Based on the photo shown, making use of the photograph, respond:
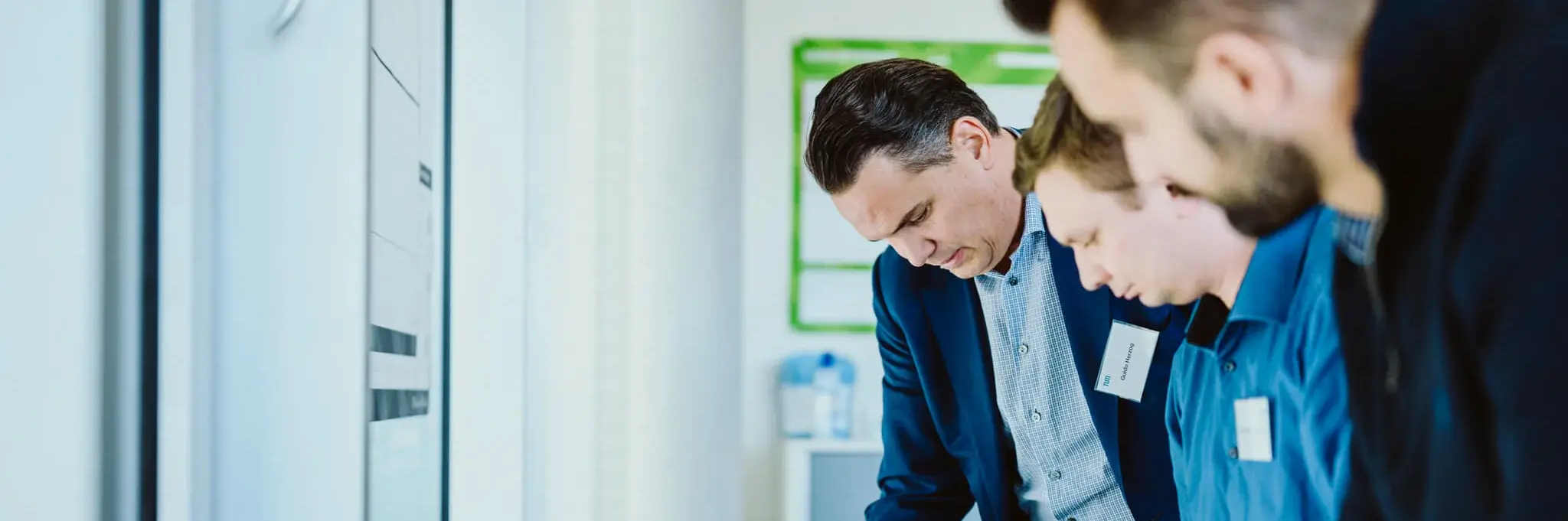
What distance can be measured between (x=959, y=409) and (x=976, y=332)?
9cm

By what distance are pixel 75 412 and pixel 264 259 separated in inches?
11.3

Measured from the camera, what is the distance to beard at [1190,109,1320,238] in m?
0.69

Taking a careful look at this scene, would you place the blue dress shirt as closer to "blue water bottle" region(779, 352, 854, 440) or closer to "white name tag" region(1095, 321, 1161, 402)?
"white name tag" region(1095, 321, 1161, 402)

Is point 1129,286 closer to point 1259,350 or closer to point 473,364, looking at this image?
point 1259,350

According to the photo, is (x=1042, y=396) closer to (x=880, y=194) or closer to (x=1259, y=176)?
(x=880, y=194)

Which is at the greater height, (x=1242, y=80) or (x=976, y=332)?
(x=1242, y=80)

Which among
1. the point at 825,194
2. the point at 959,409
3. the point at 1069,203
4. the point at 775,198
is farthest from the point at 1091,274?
the point at 775,198

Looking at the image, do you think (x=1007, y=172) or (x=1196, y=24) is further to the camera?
(x=1007, y=172)

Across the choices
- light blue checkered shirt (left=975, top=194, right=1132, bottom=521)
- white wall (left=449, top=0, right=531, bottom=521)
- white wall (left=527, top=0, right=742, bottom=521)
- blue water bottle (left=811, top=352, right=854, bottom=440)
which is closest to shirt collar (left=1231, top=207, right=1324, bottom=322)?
light blue checkered shirt (left=975, top=194, right=1132, bottom=521)

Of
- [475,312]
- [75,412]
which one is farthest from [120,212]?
[475,312]

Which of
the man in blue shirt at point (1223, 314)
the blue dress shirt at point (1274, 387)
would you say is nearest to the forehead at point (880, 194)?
the man in blue shirt at point (1223, 314)

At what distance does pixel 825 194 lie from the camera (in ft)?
4.25

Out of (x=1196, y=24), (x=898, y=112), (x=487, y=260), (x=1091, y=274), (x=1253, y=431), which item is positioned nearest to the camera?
(x=1196, y=24)

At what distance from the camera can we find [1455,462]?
0.62 meters
